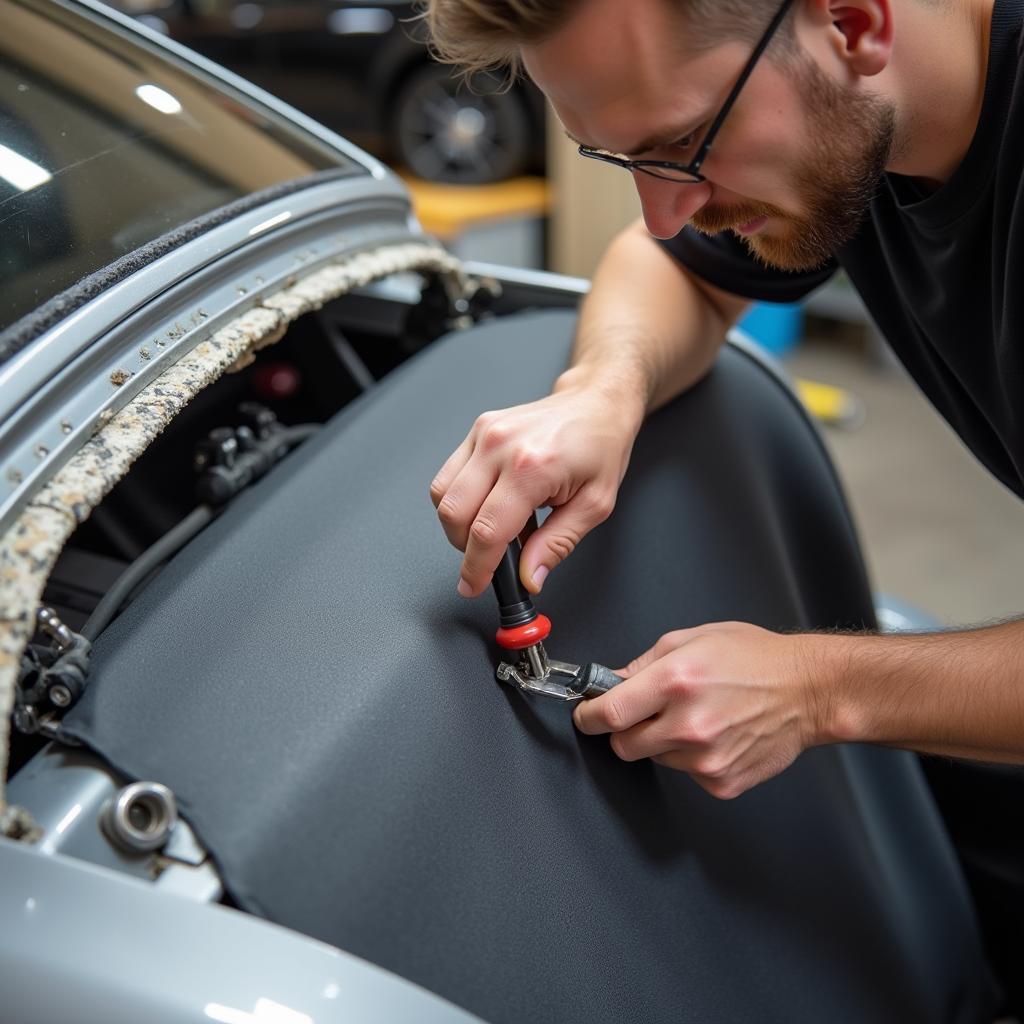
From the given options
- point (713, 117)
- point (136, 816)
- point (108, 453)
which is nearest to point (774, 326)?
point (713, 117)

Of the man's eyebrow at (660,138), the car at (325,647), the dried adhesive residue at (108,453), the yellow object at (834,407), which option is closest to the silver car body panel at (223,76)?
the car at (325,647)

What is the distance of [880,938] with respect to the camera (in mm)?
927

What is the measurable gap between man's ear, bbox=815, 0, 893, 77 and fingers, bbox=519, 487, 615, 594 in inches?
13.9

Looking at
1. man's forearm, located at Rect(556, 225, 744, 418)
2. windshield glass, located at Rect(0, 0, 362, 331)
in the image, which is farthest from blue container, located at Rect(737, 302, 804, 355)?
windshield glass, located at Rect(0, 0, 362, 331)

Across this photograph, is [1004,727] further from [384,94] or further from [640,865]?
[384,94]

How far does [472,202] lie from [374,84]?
0.56 metres

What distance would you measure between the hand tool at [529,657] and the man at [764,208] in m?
0.01

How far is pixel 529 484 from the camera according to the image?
72 centimetres

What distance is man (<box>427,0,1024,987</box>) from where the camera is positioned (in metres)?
0.70

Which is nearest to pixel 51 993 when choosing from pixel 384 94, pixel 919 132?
pixel 919 132

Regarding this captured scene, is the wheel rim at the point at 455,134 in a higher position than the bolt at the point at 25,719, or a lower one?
higher

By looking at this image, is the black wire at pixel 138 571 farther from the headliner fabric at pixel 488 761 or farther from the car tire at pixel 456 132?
the car tire at pixel 456 132

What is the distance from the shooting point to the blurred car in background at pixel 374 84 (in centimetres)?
333

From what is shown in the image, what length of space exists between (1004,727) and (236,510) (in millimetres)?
569
